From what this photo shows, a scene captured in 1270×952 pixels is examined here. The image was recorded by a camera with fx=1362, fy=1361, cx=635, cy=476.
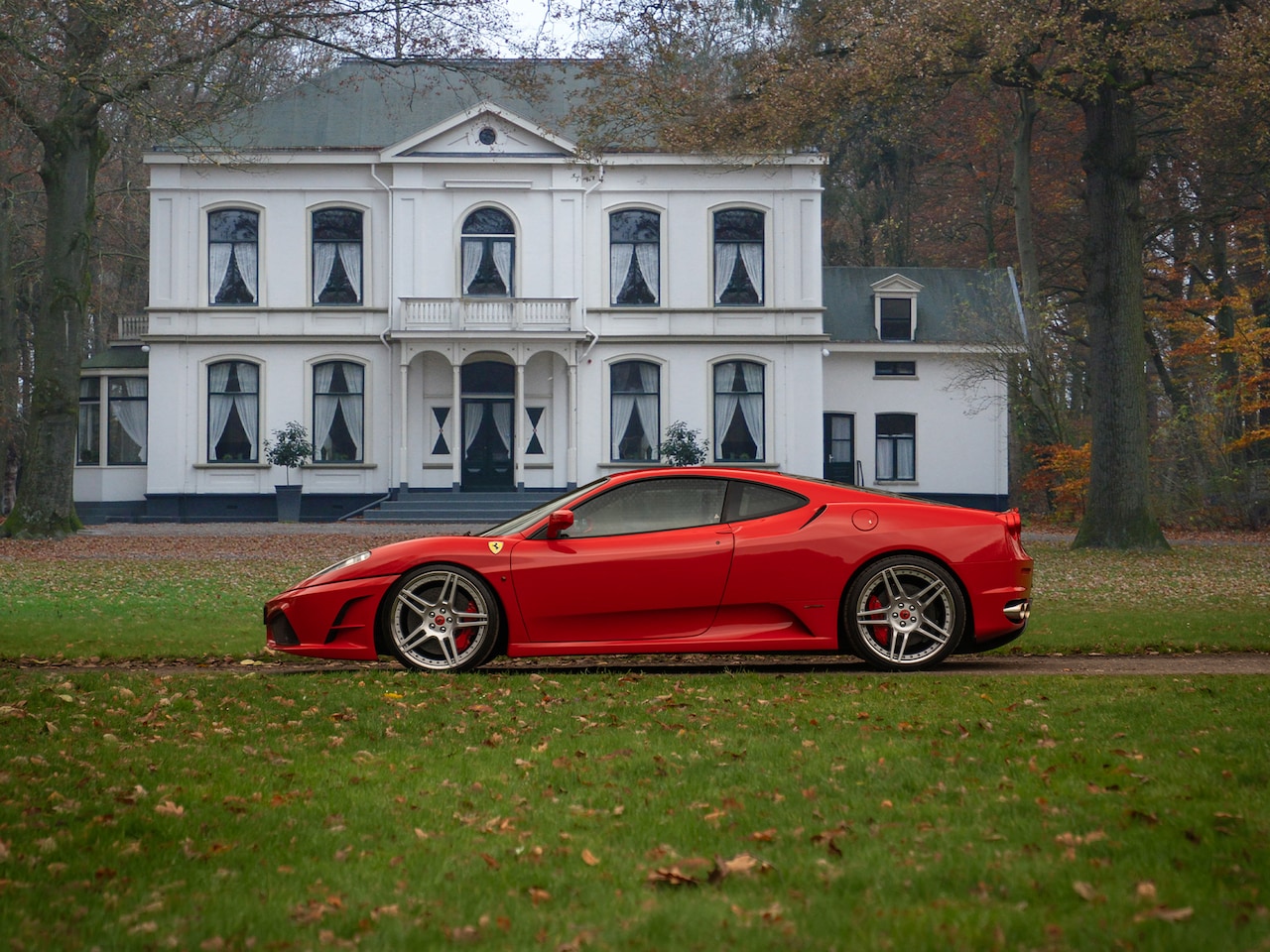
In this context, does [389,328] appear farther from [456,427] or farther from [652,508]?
[652,508]

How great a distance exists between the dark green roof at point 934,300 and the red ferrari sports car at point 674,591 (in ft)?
87.5

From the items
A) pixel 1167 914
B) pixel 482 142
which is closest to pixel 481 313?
pixel 482 142

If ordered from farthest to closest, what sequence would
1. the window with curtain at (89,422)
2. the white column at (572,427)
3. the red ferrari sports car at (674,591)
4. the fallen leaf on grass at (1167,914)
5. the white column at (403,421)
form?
the window with curtain at (89,422) < the white column at (572,427) < the white column at (403,421) < the red ferrari sports car at (674,591) < the fallen leaf on grass at (1167,914)

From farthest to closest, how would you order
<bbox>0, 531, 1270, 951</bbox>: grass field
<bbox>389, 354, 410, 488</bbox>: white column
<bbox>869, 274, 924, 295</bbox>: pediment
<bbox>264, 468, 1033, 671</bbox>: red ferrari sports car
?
<bbox>869, 274, 924, 295</bbox>: pediment, <bbox>389, 354, 410, 488</bbox>: white column, <bbox>264, 468, 1033, 671</bbox>: red ferrari sports car, <bbox>0, 531, 1270, 951</bbox>: grass field

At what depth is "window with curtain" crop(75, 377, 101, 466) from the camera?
34125 mm

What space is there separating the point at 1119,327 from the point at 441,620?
15.8m

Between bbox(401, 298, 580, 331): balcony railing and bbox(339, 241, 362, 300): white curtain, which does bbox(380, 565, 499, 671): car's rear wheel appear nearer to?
bbox(401, 298, 580, 331): balcony railing

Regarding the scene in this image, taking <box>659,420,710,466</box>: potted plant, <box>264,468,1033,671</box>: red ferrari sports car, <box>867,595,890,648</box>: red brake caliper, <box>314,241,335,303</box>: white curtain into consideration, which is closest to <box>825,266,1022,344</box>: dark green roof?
<box>659,420,710,466</box>: potted plant

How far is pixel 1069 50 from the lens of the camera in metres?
18.9

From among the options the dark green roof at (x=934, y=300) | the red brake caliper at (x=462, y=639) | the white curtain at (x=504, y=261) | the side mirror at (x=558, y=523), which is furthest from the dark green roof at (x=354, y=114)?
the red brake caliper at (x=462, y=639)

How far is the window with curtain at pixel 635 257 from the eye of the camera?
33.2 meters

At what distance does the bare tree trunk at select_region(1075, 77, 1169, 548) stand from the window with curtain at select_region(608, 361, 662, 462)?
44.8 ft

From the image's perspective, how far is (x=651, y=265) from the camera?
33.2m

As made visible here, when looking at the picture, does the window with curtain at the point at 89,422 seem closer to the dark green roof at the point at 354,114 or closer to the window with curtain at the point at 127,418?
the window with curtain at the point at 127,418
